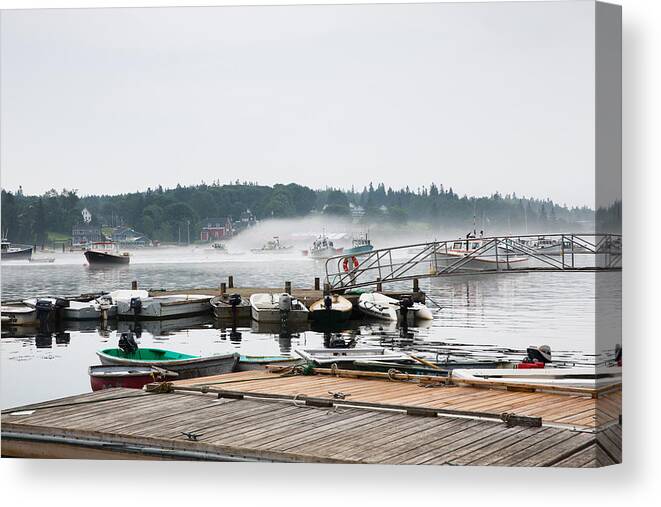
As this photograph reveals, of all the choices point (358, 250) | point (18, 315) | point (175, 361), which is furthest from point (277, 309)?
point (18, 315)

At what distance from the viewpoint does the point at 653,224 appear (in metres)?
9.53

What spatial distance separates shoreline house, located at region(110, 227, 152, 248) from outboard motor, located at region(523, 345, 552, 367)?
3972 millimetres

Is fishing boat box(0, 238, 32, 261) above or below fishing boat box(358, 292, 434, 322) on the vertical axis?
above

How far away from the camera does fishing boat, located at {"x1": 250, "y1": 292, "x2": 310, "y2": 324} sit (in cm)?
1317

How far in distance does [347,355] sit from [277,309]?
1.32 metres

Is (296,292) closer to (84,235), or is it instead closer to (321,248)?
(321,248)

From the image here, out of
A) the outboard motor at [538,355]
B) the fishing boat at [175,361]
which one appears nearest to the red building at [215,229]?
the fishing boat at [175,361]

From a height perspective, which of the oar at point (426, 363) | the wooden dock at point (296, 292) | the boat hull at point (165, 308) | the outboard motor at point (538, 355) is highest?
the wooden dock at point (296, 292)

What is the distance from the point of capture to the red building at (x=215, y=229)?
39.4 ft

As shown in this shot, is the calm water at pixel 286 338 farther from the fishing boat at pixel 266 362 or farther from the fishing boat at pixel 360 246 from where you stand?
the fishing boat at pixel 360 246

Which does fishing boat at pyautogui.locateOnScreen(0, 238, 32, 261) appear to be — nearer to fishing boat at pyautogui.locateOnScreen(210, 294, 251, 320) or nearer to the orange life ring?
fishing boat at pyautogui.locateOnScreen(210, 294, 251, 320)

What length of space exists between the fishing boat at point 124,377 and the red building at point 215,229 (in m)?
1.59

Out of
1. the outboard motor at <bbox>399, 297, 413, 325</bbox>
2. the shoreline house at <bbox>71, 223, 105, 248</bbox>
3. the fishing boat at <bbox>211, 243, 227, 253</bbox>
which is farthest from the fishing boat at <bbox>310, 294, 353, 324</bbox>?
the shoreline house at <bbox>71, 223, 105, 248</bbox>

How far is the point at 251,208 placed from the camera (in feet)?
38.8
